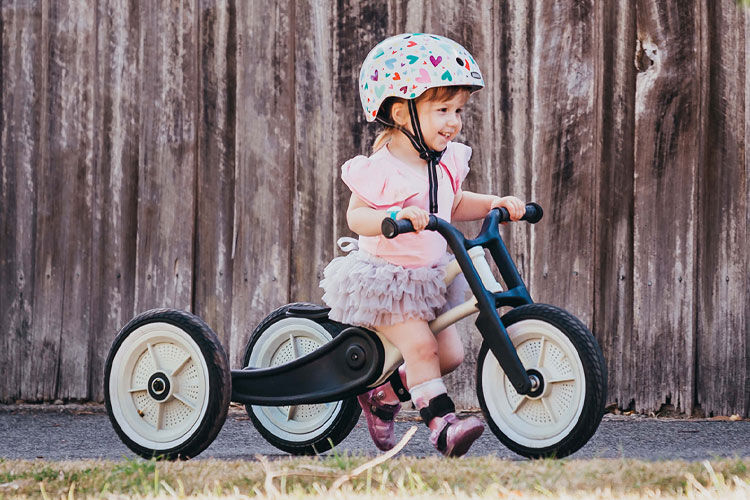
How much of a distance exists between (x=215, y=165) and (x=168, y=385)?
170 centimetres

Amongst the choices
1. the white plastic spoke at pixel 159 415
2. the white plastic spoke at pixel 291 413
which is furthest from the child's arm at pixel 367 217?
the white plastic spoke at pixel 159 415

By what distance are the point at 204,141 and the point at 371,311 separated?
6.39ft

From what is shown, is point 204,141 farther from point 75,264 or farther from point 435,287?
point 435,287

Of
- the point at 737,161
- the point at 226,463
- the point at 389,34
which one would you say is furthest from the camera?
the point at 389,34

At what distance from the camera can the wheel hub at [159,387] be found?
374cm

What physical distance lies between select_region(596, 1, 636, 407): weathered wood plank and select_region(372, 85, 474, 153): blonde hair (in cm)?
128

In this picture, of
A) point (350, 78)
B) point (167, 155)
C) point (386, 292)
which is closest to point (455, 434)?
point (386, 292)

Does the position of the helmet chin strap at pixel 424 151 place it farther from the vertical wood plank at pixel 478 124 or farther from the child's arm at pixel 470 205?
the vertical wood plank at pixel 478 124

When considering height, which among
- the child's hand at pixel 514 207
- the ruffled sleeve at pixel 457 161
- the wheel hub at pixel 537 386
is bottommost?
the wheel hub at pixel 537 386

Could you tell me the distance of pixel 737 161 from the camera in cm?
473

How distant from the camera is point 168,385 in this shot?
3744mm

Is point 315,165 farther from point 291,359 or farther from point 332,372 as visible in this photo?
point 332,372

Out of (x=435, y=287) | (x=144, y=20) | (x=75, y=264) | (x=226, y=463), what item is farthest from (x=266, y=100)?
(x=226, y=463)

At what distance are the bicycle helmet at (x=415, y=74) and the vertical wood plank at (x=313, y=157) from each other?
A: 1374 millimetres
